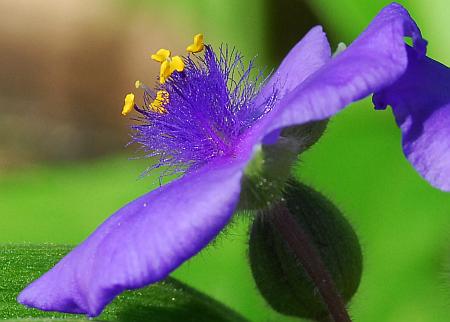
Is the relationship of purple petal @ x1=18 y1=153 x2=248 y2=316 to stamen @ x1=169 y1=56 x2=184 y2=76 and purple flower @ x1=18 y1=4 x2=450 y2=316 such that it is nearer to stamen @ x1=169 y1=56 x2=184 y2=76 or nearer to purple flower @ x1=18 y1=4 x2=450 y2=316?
purple flower @ x1=18 y1=4 x2=450 y2=316

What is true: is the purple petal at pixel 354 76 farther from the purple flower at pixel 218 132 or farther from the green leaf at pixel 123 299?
the green leaf at pixel 123 299

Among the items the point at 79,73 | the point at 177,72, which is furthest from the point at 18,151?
the point at 177,72

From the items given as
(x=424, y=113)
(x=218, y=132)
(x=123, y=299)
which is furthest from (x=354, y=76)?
(x=123, y=299)

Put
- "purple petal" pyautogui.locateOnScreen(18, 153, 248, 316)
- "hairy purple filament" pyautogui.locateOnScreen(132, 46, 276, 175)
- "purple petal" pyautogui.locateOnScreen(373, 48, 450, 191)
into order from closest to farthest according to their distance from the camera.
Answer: "purple petal" pyautogui.locateOnScreen(18, 153, 248, 316) < "purple petal" pyautogui.locateOnScreen(373, 48, 450, 191) < "hairy purple filament" pyautogui.locateOnScreen(132, 46, 276, 175)

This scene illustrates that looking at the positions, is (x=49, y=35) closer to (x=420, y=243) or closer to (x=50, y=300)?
(x=420, y=243)

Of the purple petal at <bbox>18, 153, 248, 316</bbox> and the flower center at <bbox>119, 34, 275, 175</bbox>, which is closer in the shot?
the purple petal at <bbox>18, 153, 248, 316</bbox>

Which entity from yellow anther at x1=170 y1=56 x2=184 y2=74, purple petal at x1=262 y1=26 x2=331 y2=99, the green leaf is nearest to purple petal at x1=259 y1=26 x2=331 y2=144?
purple petal at x1=262 y1=26 x2=331 y2=99

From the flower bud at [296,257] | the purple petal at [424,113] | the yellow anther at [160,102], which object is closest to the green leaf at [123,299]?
the flower bud at [296,257]
